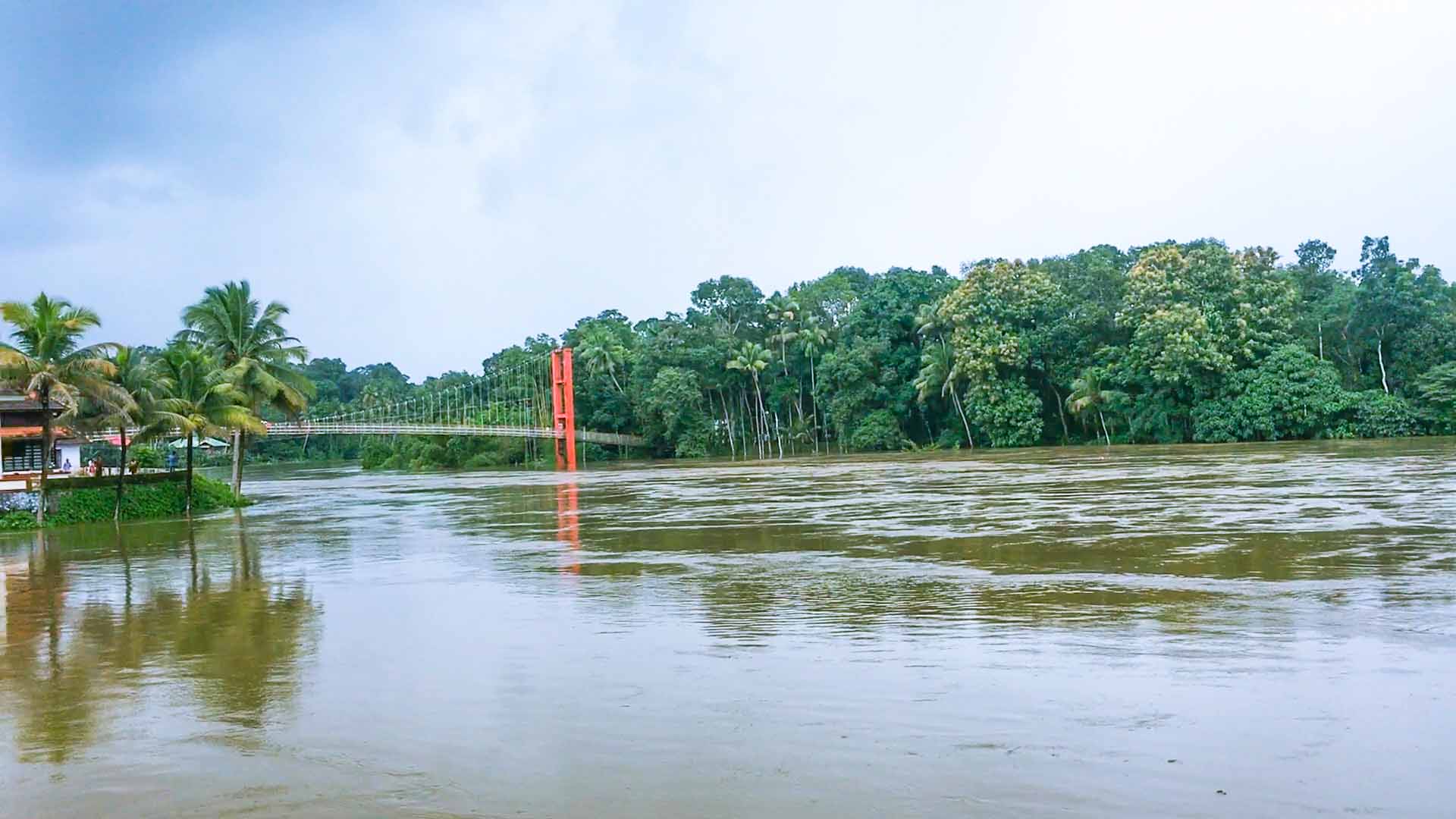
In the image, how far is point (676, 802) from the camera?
4797 mm

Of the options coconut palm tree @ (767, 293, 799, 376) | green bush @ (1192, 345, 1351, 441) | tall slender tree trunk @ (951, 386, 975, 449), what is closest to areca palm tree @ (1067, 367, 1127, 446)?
green bush @ (1192, 345, 1351, 441)

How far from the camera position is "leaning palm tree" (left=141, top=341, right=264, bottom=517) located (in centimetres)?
2903

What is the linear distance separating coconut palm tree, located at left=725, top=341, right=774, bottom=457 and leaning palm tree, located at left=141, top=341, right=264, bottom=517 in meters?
38.8

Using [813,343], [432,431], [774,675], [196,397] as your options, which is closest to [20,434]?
[196,397]

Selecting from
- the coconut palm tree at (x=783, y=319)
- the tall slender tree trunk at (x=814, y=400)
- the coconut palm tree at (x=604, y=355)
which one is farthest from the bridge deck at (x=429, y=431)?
the tall slender tree trunk at (x=814, y=400)

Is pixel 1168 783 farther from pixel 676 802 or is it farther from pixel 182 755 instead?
pixel 182 755

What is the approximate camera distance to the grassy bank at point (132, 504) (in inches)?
1014

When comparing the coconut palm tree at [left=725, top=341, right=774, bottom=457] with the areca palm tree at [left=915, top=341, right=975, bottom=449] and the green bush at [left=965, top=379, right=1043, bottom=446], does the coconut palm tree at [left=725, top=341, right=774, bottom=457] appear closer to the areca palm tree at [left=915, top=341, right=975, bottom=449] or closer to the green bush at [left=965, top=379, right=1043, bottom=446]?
the areca palm tree at [left=915, top=341, right=975, bottom=449]

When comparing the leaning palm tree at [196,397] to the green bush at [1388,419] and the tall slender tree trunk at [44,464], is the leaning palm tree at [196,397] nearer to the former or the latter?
the tall slender tree trunk at [44,464]

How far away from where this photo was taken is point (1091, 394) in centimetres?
5359

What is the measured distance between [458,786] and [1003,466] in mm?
32385

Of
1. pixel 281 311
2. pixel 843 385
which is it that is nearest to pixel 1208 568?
pixel 281 311

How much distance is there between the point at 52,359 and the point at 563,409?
148 feet

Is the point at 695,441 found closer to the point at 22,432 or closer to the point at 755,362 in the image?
the point at 755,362
